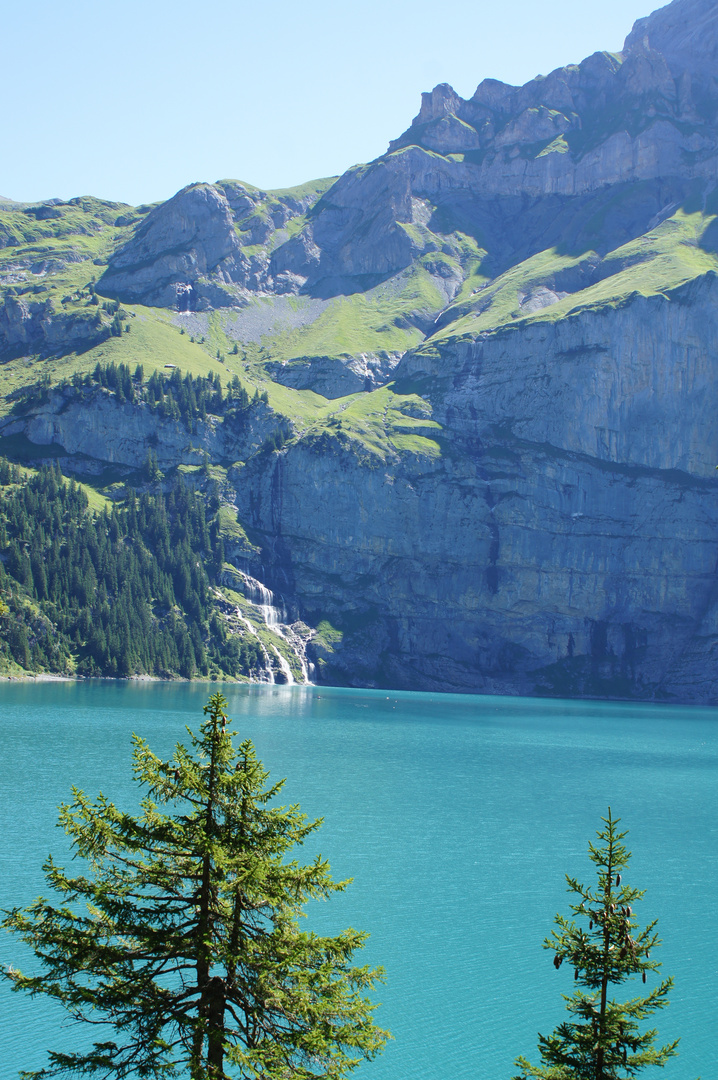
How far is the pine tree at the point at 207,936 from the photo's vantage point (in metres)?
14.4

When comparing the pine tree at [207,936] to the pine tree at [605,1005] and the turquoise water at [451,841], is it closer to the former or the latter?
the pine tree at [605,1005]

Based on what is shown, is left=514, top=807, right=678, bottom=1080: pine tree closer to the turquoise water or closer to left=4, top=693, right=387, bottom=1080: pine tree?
left=4, top=693, right=387, bottom=1080: pine tree

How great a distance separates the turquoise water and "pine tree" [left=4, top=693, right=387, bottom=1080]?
55.9ft

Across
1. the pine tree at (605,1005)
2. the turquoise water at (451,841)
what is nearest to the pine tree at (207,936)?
the pine tree at (605,1005)

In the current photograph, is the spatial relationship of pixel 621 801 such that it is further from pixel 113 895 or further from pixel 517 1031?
pixel 113 895

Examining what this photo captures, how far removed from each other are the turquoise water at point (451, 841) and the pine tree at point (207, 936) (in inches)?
671

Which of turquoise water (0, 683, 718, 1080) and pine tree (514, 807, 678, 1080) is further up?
pine tree (514, 807, 678, 1080)

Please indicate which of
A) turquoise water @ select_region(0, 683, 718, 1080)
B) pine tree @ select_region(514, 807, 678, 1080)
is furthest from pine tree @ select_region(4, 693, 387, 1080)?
turquoise water @ select_region(0, 683, 718, 1080)

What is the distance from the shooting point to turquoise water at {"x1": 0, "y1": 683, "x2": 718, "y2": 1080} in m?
34.1

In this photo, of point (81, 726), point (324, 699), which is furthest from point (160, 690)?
point (81, 726)

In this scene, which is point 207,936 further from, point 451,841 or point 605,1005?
point 451,841

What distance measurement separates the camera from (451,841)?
205 feet

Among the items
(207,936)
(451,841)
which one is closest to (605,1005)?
(207,936)

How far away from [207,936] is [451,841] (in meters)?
50.3
